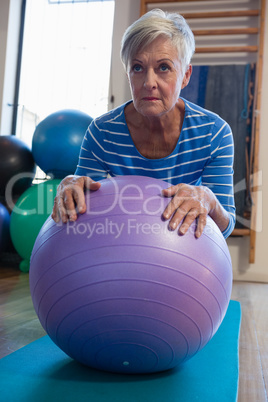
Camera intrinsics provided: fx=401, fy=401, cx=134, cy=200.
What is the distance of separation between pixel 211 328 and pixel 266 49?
2.94 m

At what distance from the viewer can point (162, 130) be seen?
140 cm

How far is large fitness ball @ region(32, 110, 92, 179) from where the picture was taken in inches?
117

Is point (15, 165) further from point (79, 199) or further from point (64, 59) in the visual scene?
point (79, 199)

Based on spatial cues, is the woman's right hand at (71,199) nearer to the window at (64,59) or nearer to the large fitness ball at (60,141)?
the large fitness ball at (60,141)

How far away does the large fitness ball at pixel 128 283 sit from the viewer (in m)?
0.87

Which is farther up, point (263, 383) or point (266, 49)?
point (266, 49)

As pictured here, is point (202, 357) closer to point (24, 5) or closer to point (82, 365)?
point (82, 365)

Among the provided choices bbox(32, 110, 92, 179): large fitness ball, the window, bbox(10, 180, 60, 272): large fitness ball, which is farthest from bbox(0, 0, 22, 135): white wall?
bbox(10, 180, 60, 272): large fitness ball

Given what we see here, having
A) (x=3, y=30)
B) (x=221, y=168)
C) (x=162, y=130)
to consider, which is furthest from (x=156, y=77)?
(x=3, y=30)

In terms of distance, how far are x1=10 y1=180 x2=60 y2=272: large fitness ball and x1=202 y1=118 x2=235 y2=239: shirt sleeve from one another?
172 centimetres

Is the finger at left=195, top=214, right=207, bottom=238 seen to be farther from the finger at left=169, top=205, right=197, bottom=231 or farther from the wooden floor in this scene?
the wooden floor

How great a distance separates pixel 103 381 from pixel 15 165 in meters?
2.50

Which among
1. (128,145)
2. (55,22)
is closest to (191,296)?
(128,145)

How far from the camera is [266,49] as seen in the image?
10.9 ft
